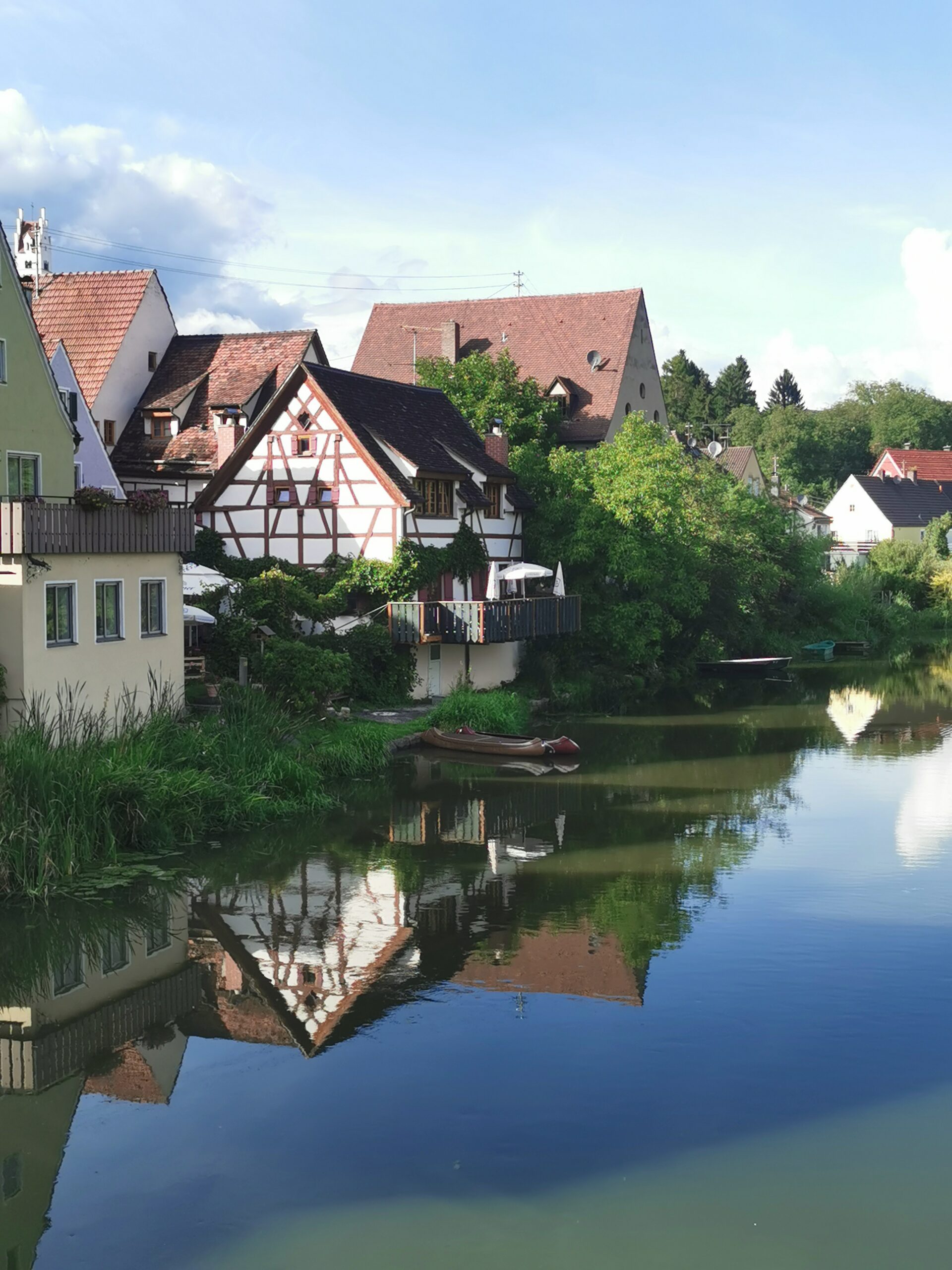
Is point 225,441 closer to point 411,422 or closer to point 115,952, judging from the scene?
point 411,422

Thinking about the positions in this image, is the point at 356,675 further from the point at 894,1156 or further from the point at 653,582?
the point at 894,1156

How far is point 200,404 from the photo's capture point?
40.6 metres

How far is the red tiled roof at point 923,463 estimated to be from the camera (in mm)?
98312

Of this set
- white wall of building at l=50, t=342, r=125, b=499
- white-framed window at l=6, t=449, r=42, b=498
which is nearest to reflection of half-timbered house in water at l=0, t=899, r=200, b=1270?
white-framed window at l=6, t=449, r=42, b=498

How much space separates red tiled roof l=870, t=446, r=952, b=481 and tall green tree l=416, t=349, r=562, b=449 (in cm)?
5448

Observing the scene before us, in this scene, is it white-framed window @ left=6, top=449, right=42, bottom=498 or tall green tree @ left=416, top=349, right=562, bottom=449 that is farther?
tall green tree @ left=416, top=349, right=562, bottom=449

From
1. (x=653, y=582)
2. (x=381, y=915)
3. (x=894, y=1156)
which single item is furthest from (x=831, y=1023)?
(x=653, y=582)

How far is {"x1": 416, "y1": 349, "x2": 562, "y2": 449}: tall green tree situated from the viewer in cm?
4850

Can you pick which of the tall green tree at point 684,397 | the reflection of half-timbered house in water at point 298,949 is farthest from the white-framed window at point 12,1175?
the tall green tree at point 684,397

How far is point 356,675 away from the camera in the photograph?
33.2 m

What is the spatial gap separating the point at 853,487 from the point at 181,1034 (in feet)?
265

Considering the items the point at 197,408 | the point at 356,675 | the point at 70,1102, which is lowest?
the point at 70,1102

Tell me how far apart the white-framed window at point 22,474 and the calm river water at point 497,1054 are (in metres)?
9.50

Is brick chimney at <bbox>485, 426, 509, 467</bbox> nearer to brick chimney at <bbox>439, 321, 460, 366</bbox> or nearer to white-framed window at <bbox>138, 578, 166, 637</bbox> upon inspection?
brick chimney at <bbox>439, 321, 460, 366</bbox>
